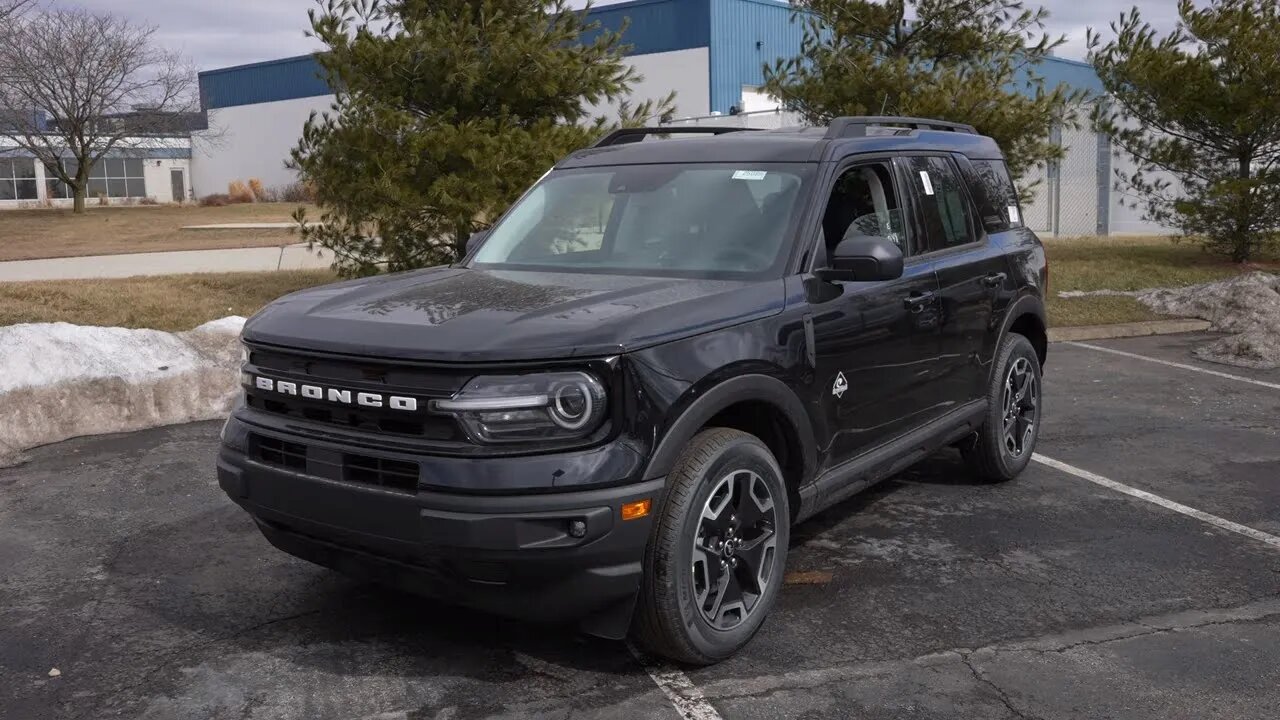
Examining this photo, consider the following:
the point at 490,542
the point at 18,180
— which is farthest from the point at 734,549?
the point at 18,180

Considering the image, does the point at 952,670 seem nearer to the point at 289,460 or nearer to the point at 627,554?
the point at 627,554

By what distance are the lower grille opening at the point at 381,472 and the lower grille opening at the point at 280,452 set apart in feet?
0.74

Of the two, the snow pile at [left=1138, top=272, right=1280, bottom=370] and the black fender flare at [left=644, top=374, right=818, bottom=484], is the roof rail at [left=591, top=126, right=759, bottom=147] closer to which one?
the black fender flare at [left=644, top=374, right=818, bottom=484]

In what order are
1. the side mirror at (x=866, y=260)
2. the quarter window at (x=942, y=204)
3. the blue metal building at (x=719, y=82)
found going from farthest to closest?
the blue metal building at (x=719, y=82) < the quarter window at (x=942, y=204) < the side mirror at (x=866, y=260)

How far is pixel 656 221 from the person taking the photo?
16.4 feet

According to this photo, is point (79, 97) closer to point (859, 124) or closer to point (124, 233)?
point (124, 233)

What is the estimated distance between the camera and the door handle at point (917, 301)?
17.0 ft

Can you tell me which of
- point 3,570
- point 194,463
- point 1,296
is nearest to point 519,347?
point 3,570

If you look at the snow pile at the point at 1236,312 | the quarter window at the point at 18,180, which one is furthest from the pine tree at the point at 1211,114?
the quarter window at the point at 18,180

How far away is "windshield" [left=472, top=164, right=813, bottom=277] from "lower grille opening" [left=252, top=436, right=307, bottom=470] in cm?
142

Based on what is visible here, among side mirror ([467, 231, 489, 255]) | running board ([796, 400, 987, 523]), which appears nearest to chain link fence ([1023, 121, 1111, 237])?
running board ([796, 400, 987, 523])

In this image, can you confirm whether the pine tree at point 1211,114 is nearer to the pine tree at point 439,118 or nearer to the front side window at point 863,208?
the pine tree at point 439,118

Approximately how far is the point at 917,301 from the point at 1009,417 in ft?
5.09

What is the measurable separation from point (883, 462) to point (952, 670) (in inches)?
47.4
